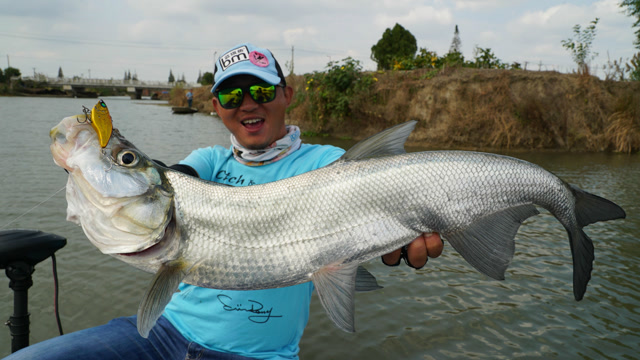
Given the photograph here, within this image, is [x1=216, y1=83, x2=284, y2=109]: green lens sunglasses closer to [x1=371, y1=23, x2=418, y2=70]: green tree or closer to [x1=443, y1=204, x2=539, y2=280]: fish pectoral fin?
[x1=443, y1=204, x2=539, y2=280]: fish pectoral fin

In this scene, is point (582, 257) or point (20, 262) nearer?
point (582, 257)

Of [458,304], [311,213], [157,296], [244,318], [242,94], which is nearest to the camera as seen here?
[157,296]

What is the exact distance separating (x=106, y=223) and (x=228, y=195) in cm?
55

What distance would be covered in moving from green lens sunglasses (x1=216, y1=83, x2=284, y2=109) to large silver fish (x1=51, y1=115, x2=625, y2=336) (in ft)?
3.15

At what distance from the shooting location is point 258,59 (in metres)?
2.82

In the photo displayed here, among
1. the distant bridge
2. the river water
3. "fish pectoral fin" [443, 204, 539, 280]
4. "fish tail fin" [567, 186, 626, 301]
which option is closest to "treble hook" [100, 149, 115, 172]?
"fish pectoral fin" [443, 204, 539, 280]

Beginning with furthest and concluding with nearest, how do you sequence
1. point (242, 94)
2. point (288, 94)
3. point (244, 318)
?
point (288, 94), point (242, 94), point (244, 318)

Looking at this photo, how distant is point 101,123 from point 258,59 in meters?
1.33

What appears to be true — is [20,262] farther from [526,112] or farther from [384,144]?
[526,112]

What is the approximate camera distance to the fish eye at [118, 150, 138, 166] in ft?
5.91

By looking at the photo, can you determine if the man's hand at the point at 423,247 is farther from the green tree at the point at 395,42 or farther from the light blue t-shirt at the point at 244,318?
the green tree at the point at 395,42

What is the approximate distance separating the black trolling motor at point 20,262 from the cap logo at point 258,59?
5.77 feet

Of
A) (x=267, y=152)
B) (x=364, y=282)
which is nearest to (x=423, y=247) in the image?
(x=364, y=282)

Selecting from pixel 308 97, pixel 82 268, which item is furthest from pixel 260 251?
pixel 308 97
